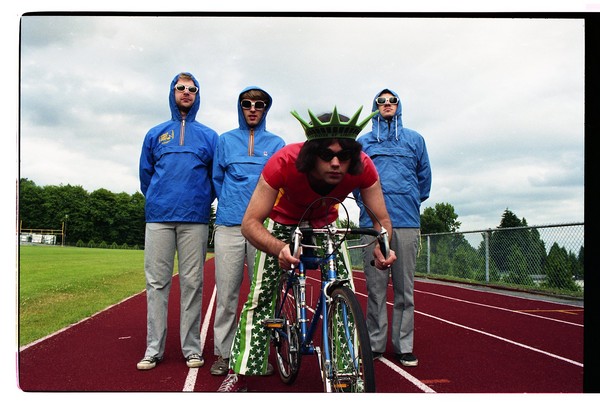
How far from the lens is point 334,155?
232 centimetres

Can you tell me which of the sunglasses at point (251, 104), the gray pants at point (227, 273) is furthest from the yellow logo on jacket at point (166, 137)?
the gray pants at point (227, 273)

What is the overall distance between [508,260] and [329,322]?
926 cm

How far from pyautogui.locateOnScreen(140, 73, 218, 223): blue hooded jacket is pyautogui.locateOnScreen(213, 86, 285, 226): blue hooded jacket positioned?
0.13 meters

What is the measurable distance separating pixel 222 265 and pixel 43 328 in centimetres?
287

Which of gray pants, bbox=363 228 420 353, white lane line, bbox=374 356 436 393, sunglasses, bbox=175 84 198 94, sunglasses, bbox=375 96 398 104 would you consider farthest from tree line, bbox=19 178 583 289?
white lane line, bbox=374 356 436 393

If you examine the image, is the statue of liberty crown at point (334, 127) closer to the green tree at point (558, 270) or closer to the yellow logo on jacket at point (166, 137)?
the yellow logo on jacket at point (166, 137)

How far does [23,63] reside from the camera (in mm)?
2621

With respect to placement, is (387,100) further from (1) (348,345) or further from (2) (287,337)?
(1) (348,345)

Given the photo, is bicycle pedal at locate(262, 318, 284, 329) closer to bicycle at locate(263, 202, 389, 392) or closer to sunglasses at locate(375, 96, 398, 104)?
bicycle at locate(263, 202, 389, 392)

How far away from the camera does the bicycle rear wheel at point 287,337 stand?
111 inches

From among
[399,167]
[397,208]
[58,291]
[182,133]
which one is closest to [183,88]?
[182,133]

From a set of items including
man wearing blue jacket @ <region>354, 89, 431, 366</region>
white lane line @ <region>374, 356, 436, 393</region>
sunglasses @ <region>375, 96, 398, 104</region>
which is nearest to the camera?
white lane line @ <region>374, 356, 436, 393</region>

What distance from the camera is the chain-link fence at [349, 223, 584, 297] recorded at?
841cm
